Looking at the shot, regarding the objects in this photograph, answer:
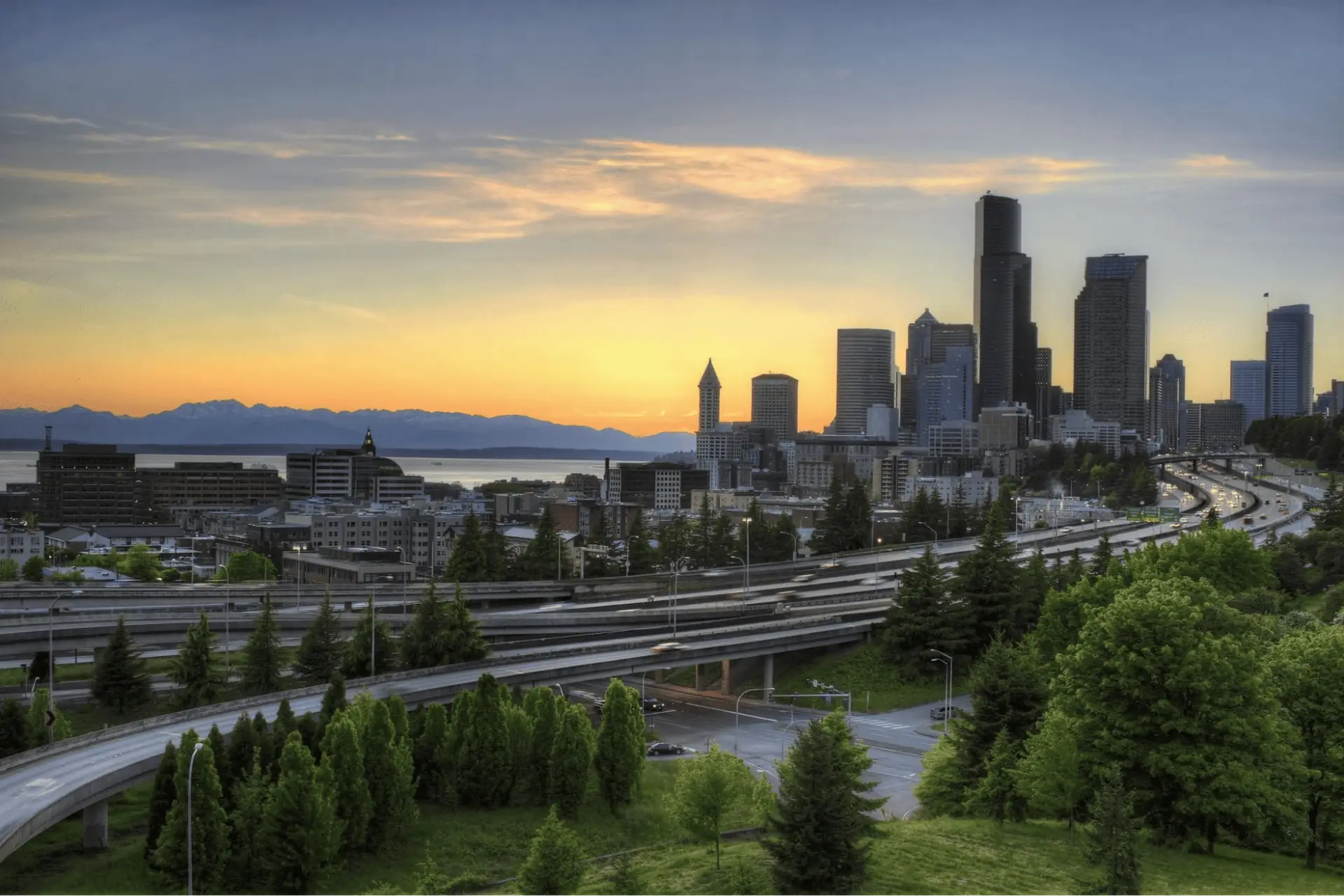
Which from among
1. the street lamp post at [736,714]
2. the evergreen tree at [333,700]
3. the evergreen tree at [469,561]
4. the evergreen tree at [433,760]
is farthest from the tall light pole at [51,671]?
the evergreen tree at [469,561]

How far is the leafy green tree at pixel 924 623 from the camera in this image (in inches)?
2514

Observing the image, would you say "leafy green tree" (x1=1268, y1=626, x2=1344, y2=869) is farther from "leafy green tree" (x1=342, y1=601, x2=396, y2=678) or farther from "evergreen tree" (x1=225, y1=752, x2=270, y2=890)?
"leafy green tree" (x1=342, y1=601, x2=396, y2=678)

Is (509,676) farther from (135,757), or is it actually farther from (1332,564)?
(1332,564)

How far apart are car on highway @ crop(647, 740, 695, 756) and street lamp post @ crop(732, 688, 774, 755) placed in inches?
78.8

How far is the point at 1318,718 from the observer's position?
3409 cm

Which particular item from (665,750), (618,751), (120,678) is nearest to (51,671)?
(120,678)

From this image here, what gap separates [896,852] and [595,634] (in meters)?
39.4

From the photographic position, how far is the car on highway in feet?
170

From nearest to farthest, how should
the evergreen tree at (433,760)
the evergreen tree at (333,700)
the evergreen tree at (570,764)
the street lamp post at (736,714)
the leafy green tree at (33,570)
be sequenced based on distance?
the evergreen tree at (333,700), the evergreen tree at (570,764), the evergreen tree at (433,760), the street lamp post at (736,714), the leafy green tree at (33,570)

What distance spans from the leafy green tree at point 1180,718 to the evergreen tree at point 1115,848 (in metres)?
4.69

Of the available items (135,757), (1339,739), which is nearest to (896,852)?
(1339,739)

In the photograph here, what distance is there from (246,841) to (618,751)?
13.0m

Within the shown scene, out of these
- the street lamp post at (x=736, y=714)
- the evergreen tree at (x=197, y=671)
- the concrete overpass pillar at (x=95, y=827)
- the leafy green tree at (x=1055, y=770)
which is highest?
the leafy green tree at (x=1055, y=770)

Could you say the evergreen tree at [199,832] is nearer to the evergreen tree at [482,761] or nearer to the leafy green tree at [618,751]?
the evergreen tree at [482,761]
